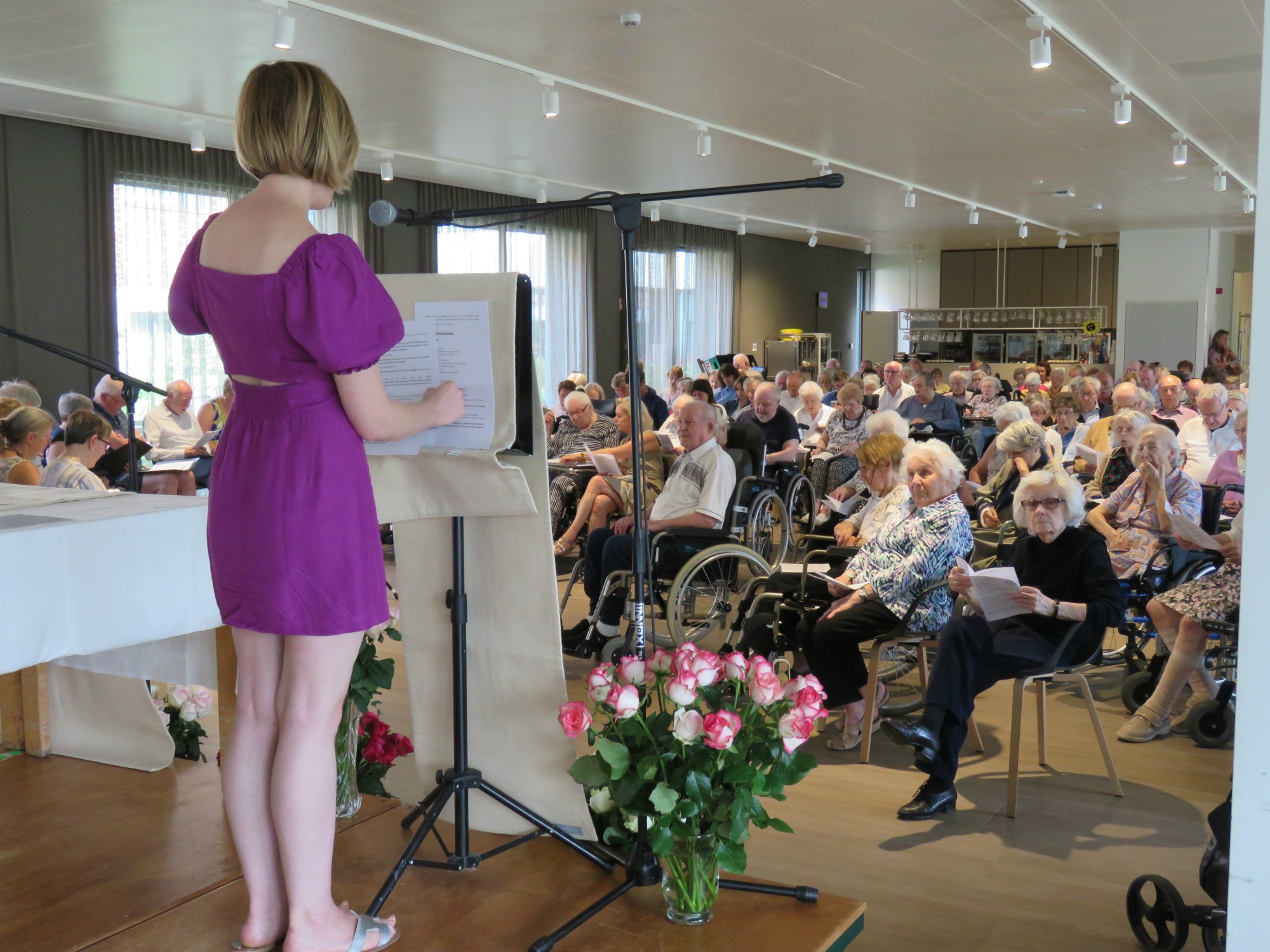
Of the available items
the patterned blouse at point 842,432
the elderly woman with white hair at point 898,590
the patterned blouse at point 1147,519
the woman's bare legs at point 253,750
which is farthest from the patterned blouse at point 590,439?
the woman's bare legs at point 253,750

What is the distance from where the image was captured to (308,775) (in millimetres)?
1707

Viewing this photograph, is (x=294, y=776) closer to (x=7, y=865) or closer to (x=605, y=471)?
(x=7, y=865)

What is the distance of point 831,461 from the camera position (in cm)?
752

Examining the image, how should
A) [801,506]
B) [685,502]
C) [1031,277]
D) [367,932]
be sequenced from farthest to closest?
[1031,277], [801,506], [685,502], [367,932]

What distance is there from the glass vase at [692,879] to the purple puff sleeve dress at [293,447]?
68 centimetres

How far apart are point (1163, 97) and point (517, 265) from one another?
7.18 m

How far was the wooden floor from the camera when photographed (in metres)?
2.03

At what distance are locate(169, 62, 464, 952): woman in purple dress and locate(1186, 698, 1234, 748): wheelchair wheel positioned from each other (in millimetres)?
2933

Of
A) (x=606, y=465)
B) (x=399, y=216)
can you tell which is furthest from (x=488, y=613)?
(x=606, y=465)

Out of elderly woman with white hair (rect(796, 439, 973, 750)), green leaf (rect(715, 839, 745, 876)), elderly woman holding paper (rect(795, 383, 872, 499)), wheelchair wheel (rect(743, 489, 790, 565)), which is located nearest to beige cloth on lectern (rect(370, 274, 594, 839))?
green leaf (rect(715, 839, 745, 876))

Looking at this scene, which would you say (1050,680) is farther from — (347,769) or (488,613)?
(347,769)

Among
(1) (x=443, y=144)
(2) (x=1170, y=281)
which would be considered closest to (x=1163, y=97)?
(1) (x=443, y=144)

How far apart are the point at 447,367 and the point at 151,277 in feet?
27.5

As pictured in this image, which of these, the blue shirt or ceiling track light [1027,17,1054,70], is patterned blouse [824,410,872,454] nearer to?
the blue shirt
